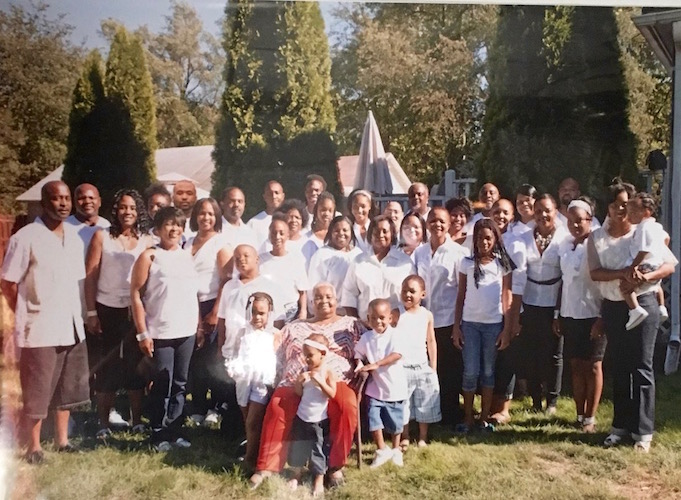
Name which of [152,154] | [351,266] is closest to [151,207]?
[152,154]

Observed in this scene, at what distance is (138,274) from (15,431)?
795 mm

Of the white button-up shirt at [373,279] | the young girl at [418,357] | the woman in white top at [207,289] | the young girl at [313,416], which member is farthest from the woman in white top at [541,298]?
the woman in white top at [207,289]

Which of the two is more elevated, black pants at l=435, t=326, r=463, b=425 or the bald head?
the bald head

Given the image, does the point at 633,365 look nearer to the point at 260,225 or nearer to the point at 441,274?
the point at 441,274

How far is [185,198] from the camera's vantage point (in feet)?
7.11

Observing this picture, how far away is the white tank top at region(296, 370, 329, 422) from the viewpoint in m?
2.24

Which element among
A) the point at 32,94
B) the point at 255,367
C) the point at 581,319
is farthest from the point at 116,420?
the point at 581,319

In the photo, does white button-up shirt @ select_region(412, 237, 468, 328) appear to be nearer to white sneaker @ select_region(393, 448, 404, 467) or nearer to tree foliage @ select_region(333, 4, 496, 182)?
tree foliage @ select_region(333, 4, 496, 182)

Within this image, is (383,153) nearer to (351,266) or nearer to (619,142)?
(351,266)

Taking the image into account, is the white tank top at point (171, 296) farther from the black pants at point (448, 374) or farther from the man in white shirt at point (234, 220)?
the black pants at point (448, 374)

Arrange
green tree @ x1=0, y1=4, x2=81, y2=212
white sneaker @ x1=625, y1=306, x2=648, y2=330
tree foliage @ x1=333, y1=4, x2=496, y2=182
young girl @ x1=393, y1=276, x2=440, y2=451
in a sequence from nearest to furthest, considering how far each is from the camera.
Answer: green tree @ x1=0, y1=4, x2=81, y2=212
tree foliage @ x1=333, y1=4, x2=496, y2=182
young girl @ x1=393, y1=276, x2=440, y2=451
white sneaker @ x1=625, y1=306, x2=648, y2=330

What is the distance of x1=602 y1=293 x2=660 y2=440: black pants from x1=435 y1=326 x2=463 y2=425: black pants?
27.6 inches

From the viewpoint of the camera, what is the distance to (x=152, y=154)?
2.12 m

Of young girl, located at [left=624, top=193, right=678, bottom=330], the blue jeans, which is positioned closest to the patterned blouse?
the blue jeans
